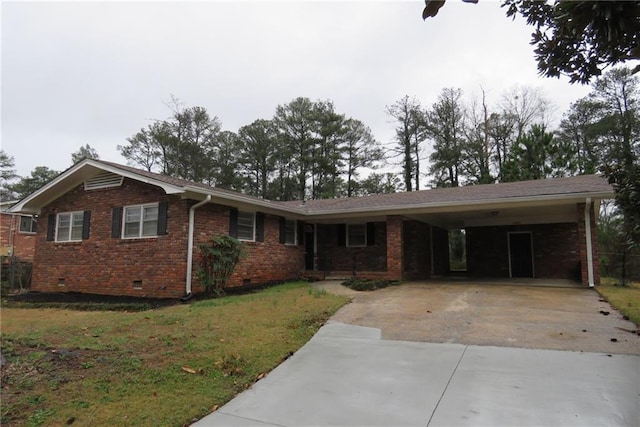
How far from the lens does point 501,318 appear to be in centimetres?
673

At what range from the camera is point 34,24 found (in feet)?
24.8

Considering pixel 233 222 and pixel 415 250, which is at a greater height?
pixel 233 222

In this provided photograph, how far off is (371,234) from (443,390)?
10868 millimetres

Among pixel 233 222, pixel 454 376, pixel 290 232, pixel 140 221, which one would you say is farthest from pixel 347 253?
pixel 454 376

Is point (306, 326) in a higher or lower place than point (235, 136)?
lower

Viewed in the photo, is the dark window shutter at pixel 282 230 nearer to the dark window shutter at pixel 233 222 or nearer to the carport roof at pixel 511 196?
the carport roof at pixel 511 196

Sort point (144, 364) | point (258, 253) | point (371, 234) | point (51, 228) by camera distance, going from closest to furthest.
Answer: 1. point (144, 364)
2. point (258, 253)
3. point (51, 228)
4. point (371, 234)

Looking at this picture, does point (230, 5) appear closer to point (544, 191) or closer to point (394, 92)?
point (544, 191)

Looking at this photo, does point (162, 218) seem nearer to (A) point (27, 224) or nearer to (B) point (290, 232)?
(B) point (290, 232)

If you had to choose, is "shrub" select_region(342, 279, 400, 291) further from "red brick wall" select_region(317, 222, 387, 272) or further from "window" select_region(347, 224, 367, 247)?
Result: "window" select_region(347, 224, 367, 247)

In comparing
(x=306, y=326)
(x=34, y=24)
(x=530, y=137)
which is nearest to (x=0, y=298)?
(x=34, y=24)

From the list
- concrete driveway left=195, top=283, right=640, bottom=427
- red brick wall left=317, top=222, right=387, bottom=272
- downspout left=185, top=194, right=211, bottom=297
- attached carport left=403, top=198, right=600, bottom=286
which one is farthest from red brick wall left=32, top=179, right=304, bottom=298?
attached carport left=403, top=198, right=600, bottom=286

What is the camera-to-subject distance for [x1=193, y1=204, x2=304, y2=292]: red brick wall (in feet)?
33.9

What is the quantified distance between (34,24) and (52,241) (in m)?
7.54
